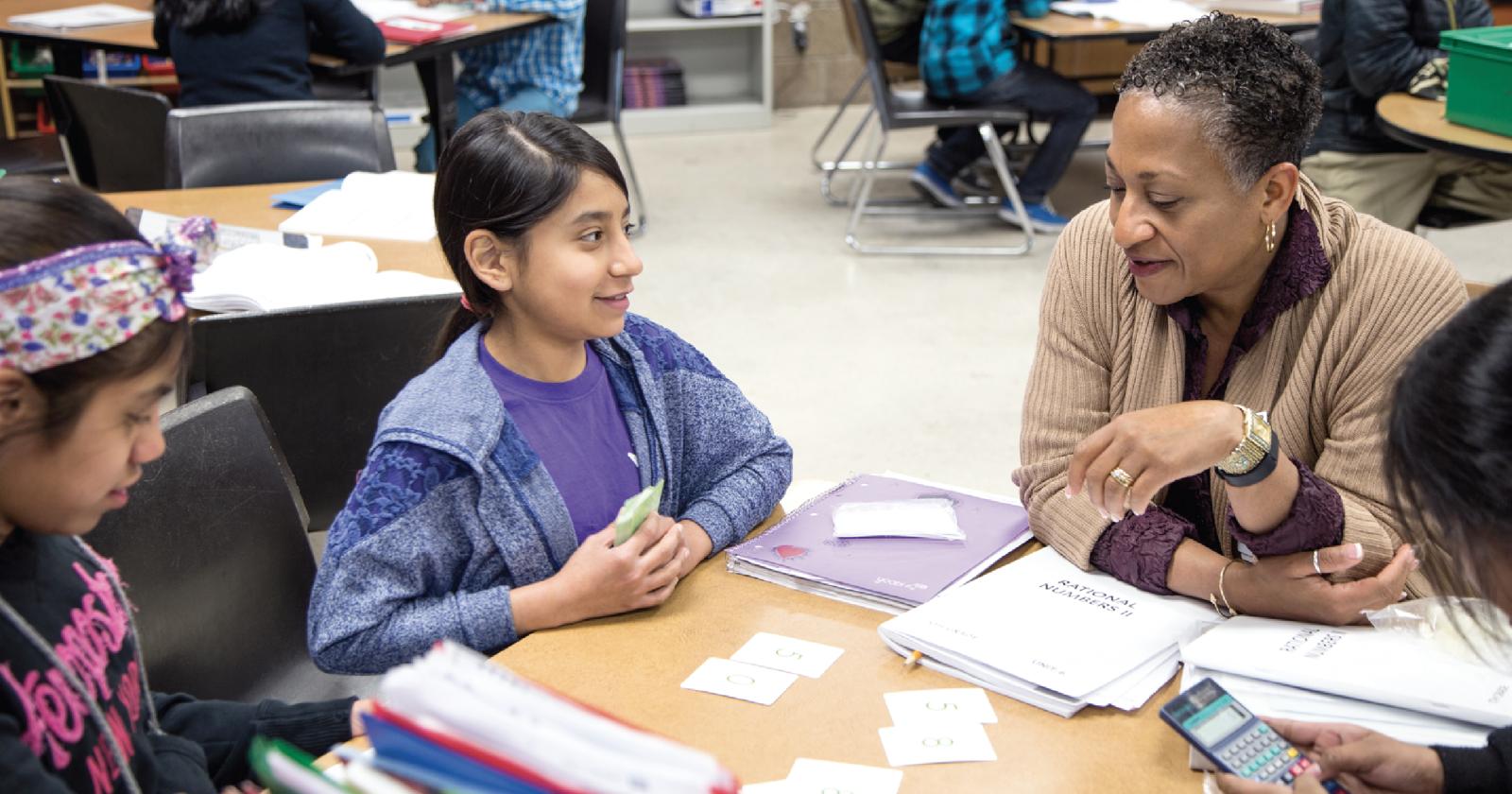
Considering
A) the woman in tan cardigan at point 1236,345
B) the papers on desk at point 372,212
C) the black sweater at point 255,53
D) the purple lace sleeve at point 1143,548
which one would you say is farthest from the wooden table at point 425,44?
the purple lace sleeve at point 1143,548

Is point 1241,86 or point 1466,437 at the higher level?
point 1241,86

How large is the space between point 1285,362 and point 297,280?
1.66m

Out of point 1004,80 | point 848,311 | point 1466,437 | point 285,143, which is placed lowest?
point 848,311

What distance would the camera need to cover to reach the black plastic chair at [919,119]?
491cm

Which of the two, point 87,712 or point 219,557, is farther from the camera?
point 219,557

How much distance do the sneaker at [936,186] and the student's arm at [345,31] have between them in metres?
2.38

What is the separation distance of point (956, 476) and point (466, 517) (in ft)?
7.14

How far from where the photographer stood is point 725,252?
525 centimetres

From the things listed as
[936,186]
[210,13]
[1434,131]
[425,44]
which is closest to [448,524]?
[1434,131]

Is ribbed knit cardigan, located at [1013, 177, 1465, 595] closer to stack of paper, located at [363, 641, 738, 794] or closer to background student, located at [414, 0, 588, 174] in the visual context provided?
stack of paper, located at [363, 641, 738, 794]

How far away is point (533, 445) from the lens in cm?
158

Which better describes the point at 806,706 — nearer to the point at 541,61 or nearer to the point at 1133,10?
the point at 541,61

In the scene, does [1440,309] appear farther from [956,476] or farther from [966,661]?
[956,476]

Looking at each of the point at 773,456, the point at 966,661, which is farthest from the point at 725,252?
the point at 966,661
